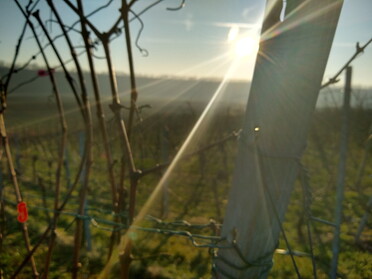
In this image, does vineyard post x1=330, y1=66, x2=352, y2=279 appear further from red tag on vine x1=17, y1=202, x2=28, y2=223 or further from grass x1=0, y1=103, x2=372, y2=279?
red tag on vine x1=17, y1=202, x2=28, y2=223

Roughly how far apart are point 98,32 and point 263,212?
0.65 m

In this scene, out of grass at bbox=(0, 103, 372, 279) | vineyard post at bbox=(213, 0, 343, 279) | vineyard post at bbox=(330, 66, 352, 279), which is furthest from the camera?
grass at bbox=(0, 103, 372, 279)

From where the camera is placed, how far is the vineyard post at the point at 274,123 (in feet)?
2.01

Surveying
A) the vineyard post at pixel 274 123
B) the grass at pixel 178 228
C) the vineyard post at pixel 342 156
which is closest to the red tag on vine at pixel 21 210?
the grass at pixel 178 228

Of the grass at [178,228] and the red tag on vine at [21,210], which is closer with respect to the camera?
the red tag on vine at [21,210]

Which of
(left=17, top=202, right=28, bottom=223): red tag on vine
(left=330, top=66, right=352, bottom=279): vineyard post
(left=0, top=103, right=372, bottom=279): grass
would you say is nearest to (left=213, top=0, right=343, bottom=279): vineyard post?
(left=0, top=103, right=372, bottom=279): grass

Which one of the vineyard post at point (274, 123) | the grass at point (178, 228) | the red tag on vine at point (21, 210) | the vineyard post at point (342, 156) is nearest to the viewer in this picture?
the vineyard post at point (274, 123)

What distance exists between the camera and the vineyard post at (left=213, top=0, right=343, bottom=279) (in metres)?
0.61

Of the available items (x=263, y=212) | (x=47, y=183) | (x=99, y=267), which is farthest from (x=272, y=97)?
(x=47, y=183)

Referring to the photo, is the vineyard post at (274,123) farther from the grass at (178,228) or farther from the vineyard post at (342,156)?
the vineyard post at (342,156)

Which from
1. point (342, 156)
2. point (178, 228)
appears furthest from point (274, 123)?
point (178, 228)

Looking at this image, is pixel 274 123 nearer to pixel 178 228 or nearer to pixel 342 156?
pixel 342 156

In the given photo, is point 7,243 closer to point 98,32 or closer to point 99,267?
point 99,267

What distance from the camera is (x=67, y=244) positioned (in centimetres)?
355
